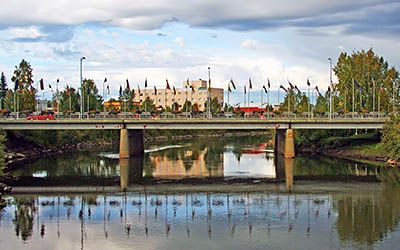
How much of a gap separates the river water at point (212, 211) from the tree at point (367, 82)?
50.8 m

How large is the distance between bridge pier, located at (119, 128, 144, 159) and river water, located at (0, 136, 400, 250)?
51.1ft

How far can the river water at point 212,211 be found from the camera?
159 feet

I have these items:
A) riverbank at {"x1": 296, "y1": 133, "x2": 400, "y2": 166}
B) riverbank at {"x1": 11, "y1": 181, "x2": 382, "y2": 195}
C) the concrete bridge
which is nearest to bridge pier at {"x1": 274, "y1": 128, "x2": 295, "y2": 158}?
the concrete bridge

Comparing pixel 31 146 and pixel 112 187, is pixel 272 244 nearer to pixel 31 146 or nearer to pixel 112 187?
pixel 112 187

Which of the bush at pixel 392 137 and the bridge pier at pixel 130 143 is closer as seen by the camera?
the bush at pixel 392 137

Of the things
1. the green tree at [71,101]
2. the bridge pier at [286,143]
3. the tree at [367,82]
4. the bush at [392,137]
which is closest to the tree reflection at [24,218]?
the bridge pier at [286,143]

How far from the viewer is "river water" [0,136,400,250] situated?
48.6 metres

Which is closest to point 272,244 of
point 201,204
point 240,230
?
point 240,230

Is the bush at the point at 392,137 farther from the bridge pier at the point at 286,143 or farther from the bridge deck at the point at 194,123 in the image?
the bridge pier at the point at 286,143

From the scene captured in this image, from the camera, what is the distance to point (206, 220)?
186 feet

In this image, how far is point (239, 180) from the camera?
3418 inches

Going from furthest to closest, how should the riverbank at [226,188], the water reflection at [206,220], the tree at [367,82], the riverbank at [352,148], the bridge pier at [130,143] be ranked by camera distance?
the tree at [367,82] < the bridge pier at [130,143] < the riverbank at [352,148] < the riverbank at [226,188] < the water reflection at [206,220]

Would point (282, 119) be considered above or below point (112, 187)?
above

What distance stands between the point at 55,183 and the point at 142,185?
13484 mm
